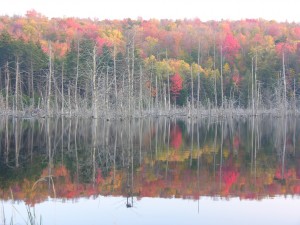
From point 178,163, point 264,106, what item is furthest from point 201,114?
point 178,163

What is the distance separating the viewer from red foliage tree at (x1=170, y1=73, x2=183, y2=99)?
4866 centimetres

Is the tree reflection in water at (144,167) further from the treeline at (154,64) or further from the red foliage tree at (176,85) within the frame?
the red foliage tree at (176,85)

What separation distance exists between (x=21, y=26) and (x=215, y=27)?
3006 centimetres

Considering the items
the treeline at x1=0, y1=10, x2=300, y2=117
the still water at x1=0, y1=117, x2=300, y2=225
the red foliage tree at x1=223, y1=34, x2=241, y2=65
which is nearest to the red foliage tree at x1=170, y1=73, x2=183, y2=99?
the treeline at x1=0, y1=10, x2=300, y2=117

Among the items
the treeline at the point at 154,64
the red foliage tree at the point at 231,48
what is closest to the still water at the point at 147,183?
the treeline at the point at 154,64

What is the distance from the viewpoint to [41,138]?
1725 cm

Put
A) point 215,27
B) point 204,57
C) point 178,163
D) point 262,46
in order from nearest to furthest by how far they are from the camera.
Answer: point 178,163 → point 262,46 → point 204,57 → point 215,27

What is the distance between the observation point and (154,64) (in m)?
47.8

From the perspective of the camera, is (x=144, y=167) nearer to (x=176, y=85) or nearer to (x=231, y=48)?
(x=176, y=85)

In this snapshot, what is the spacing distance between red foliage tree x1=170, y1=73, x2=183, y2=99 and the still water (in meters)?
33.1

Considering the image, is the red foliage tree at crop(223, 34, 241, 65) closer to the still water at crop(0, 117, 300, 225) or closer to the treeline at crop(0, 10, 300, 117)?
the treeline at crop(0, 10, 300, 117)

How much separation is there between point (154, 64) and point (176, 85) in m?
3.26

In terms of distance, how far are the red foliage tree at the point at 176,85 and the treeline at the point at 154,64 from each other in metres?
0.11

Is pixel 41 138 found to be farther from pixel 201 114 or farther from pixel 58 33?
pixel 58 33
